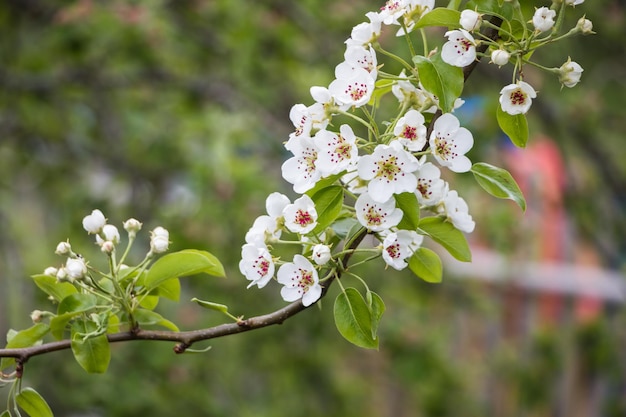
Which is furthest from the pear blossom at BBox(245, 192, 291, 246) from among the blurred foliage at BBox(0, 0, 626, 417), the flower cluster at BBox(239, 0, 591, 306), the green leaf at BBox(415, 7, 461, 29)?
the blurred foliage at BBox(0, 0, 626, 417)

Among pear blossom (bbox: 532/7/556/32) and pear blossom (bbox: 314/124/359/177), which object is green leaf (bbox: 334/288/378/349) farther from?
pear blossom (bbox: 532/7/556/32)

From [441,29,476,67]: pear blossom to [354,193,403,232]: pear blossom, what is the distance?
14 cm

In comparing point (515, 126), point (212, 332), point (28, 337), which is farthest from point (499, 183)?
point (28, 337)

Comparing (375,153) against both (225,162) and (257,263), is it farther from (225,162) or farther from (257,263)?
(225,162)

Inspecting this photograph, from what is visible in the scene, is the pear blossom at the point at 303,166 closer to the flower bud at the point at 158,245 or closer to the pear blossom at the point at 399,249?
the pear blossom at the point at 399,249

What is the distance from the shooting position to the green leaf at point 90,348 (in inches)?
33.7

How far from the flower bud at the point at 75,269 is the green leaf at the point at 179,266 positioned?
67mm

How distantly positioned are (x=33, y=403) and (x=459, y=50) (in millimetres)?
553

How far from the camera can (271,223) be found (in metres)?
0.83

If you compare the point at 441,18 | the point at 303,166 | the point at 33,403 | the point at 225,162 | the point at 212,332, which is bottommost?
the point at 225,162

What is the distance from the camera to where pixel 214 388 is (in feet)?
10.9

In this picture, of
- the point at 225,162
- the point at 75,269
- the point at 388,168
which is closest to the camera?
the point at 388,168

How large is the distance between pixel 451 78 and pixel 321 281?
8.8 inches

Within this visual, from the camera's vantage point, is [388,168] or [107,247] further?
[107,247]
